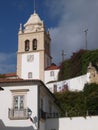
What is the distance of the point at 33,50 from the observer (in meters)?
92.3

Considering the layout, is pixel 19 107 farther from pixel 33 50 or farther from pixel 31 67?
pixel 33 50

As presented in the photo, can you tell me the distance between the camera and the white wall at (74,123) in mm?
35719

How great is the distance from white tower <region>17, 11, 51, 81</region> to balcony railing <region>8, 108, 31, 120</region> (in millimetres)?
52341

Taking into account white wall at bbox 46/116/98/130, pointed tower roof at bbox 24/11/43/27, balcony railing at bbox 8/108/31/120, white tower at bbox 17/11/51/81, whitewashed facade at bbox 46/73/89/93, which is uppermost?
pointed tower roof at bbox 24/11/43/27

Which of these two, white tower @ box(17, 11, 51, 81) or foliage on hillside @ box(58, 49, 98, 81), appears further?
white tower @ box(17, 11, 51, 81)

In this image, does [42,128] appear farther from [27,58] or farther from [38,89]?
[27,58]

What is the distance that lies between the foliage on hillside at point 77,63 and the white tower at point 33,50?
723 centimetres

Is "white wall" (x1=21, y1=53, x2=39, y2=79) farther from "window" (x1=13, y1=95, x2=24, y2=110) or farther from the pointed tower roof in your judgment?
"window" (x1=13, y1=95, x2=24, y2=110)

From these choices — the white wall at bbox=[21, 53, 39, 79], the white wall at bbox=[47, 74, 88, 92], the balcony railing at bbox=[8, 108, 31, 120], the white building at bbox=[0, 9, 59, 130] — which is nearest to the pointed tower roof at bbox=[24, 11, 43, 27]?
the white wall at bbox=[21, 53, 39, 79]

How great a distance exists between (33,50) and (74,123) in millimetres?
56644

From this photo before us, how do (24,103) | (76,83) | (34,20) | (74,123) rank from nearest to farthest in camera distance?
(24,103)
(74,123)
(76,83)
(34,20)

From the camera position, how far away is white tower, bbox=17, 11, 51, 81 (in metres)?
89.2

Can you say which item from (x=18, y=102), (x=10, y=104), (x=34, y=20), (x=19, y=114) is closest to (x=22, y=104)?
(x=18, y=102)

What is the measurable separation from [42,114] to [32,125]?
2070 mm
